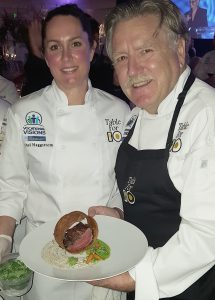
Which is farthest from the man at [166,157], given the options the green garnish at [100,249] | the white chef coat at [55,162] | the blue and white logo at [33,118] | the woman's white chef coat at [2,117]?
the woman's white chef coat at [2,117]

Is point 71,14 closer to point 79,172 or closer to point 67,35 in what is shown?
point 67,35

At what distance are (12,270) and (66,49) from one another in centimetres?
99

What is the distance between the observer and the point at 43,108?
1755 millimetres

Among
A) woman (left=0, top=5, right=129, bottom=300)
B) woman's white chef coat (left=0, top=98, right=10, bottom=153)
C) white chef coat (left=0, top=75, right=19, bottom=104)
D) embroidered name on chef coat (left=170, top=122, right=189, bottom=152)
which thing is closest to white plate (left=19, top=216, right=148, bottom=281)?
woman (left=0, top=5, right=129, bottom=300)

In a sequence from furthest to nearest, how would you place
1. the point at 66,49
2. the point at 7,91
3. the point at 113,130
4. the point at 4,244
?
1. the point at 7,91
2. the point at 113,130
3. the point at 66,49
4. the point at 4,244

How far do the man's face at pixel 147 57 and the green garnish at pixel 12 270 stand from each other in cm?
80

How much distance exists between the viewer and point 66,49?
5.53 feet

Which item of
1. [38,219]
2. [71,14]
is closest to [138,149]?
[38,219]

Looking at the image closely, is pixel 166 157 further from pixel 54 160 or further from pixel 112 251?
pixel 54 160

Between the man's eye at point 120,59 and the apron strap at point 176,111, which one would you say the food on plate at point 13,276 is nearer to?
the apron strap at point 176,111

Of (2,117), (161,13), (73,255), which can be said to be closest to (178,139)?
(161,13)

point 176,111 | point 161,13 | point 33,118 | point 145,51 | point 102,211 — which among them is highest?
point 161,13

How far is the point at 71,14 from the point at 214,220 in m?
1.17

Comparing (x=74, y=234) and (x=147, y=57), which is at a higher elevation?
(x=147, y=57)
